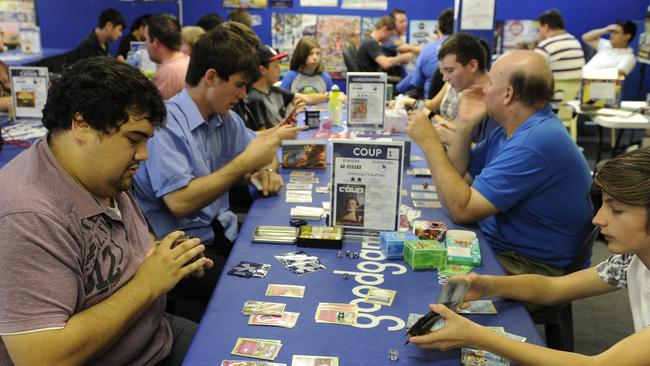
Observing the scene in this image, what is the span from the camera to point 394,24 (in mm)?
7461

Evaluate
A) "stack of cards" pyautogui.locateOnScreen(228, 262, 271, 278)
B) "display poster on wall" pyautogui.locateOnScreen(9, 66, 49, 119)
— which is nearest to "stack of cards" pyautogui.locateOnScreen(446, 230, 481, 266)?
"stack of cards" pyautogui.locateOnScreen(228, 262, 271, 278)

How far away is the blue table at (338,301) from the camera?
4.71 ft

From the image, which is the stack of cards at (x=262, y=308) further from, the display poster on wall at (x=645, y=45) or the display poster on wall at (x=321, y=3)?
the display poster on wall at (x=645, y=45)

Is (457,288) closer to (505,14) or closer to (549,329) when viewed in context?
(549,329)

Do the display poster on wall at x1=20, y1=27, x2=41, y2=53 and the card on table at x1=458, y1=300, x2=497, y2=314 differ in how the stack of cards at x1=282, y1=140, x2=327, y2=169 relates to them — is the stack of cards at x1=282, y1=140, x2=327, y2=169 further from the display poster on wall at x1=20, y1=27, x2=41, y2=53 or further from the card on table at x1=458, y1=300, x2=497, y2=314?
the display poster on wall at x1=20, y1=27, x2=41, y2=53

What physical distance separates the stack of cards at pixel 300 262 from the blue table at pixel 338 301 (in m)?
0.02

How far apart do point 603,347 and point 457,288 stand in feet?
6.16

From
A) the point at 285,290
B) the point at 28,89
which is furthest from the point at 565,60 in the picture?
the point at 285,290

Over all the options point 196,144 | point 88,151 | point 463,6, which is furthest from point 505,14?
point 88,151

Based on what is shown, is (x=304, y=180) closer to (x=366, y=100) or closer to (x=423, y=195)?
(x=423, y=195)

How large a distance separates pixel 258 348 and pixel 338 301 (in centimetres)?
33

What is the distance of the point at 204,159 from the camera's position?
263cm

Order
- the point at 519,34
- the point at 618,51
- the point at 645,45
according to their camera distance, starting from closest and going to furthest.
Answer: the point at 618,51, the point at 645,45, the point at 519,34

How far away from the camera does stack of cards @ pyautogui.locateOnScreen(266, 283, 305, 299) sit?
1.71m
